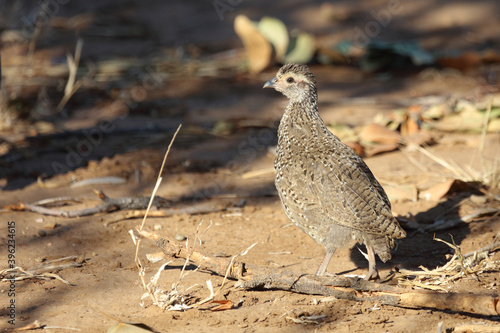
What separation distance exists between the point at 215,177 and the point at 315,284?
8.93ft

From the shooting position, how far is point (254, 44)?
10.2 m

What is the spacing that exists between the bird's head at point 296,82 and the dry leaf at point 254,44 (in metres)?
4.68

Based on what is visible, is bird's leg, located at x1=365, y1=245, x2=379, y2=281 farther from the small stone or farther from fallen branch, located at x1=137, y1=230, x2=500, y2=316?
the small stone

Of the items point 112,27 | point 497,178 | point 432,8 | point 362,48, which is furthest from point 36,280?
point 432,8

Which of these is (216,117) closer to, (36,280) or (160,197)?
(160,197)

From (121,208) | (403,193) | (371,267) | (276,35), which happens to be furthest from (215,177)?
(276,35)

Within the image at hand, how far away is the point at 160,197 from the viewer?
19.2 feet

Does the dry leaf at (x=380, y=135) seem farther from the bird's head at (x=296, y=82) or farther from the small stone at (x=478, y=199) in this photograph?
the bird's head at (x=296, y=82)

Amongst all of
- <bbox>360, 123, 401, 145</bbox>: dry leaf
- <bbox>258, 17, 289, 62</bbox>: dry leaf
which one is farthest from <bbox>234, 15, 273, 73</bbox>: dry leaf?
<bbox>360, 123, 401, 145</bbox>: dry leaf

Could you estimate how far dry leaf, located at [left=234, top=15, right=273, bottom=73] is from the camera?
9.81 metres

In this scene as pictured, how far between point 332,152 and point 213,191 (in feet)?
6.29

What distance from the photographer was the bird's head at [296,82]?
5172mm

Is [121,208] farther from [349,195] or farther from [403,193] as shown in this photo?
[403,193]

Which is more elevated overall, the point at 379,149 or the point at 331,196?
the point at 331,196
